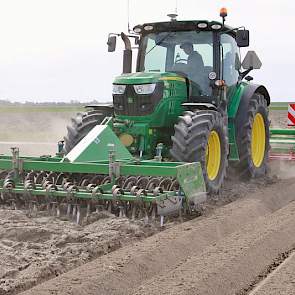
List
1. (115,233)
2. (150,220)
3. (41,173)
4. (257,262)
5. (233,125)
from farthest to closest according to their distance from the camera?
1. (233,125)
2. (41,173)
3. (150,220)
4. (115,233)
5. (257,262)

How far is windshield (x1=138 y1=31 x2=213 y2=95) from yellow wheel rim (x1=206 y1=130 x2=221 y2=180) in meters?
0.78

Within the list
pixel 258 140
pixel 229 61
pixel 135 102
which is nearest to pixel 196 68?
pixel 229 61

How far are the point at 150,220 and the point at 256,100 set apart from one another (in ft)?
12.1

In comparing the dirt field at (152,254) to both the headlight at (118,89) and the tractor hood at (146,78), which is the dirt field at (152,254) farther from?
the headlight at (118,89)

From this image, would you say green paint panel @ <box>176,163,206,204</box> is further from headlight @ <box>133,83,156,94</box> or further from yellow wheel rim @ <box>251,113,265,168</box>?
yellow wheel rim @ <box>251,113,265,168</box>

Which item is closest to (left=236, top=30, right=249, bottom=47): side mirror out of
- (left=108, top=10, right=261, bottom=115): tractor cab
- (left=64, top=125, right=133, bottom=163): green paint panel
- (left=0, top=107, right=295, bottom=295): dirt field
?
(left=108, top=10, right=261, bottom=115): tractor cab

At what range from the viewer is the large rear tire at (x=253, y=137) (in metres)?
8.67

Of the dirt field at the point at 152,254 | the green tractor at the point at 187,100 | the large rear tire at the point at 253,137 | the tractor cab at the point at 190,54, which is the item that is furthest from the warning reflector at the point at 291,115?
the dirt field at the point at 152,254

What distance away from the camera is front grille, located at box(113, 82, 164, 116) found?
7.80 m

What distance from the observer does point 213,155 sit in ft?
25.6

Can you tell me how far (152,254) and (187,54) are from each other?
13.9ft

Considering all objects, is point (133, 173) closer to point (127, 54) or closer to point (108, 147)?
point (108, 147)

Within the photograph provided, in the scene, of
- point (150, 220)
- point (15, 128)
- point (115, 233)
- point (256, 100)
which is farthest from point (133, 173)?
point (15, 128)

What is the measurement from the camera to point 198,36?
27.2ft
